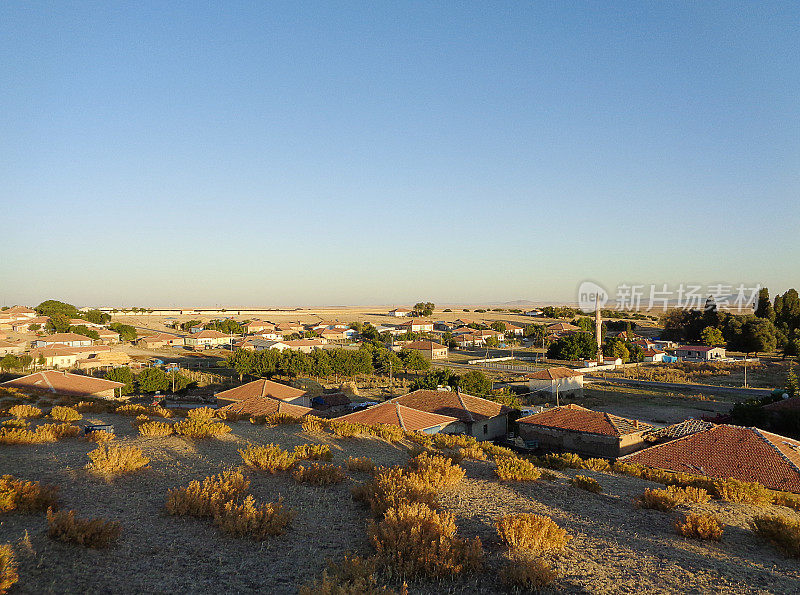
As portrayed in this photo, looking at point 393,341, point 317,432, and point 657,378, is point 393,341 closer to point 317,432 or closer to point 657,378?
point 657,378

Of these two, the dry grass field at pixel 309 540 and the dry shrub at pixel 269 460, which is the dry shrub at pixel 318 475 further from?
the dry shrub at pixel 269 460

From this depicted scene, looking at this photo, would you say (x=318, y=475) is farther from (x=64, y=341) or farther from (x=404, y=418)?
(x=64, y=341)

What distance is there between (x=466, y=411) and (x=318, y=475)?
2027cm

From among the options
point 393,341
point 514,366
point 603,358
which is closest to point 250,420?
point 514,366

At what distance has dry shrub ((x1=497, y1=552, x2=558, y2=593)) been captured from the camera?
19.1 feet

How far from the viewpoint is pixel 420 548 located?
20.0 feet

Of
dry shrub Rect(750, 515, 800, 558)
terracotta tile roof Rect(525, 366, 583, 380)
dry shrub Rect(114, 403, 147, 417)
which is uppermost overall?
dry shrub Rect(750, 515, 800, 558)

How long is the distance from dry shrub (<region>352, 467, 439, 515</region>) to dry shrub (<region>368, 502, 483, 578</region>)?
85cm

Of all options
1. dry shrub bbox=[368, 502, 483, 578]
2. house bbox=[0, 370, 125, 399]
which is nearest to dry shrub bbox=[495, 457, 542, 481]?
dry shrub bbox=[368, 502, 483, 578]

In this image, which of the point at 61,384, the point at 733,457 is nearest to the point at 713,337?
the point at 733,457

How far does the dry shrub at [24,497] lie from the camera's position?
6844mm

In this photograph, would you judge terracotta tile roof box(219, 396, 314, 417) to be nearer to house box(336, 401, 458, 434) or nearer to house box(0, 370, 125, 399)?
house box(336, 401, 458, 434)

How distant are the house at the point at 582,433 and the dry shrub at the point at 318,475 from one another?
17.8 meters

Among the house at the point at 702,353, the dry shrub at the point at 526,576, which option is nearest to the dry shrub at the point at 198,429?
the dry shrub at the point at 526,576
